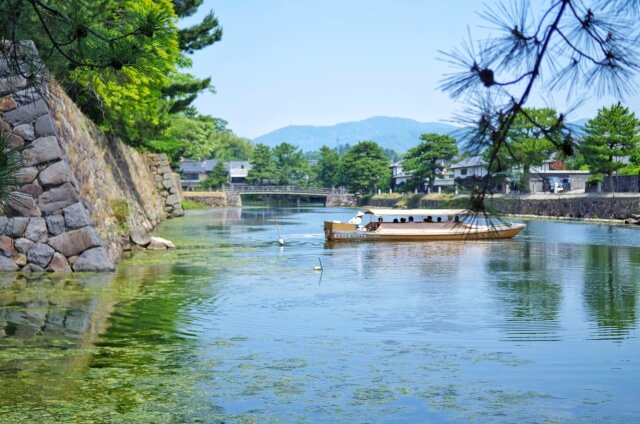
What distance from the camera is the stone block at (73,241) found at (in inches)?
728

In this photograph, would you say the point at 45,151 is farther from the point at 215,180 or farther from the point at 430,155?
the point at 215,180

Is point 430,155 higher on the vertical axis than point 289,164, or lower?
lower

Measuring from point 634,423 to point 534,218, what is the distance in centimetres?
5606

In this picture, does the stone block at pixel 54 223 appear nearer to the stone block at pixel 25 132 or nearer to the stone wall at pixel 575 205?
the stone block at pixel 25 132

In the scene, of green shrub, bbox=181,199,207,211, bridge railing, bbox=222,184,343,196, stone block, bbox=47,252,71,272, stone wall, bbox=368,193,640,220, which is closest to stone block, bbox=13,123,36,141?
stone block, bbox=47,252,71,272

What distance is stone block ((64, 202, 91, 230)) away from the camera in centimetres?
1834

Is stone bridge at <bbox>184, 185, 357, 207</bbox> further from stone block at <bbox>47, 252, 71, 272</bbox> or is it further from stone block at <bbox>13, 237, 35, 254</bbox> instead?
stone block at <bbox>13, 237, 35, 254</bbox>

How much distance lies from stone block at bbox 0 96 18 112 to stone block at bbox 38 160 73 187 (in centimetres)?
163

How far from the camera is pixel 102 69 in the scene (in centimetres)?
717

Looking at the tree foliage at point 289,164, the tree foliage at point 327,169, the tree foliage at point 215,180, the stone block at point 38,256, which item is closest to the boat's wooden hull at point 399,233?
the stone block at point 38,256

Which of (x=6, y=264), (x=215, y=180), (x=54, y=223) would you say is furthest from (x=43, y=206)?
(x=215, y=180)

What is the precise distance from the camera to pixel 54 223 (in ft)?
60.0

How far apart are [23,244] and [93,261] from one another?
5.43 ft

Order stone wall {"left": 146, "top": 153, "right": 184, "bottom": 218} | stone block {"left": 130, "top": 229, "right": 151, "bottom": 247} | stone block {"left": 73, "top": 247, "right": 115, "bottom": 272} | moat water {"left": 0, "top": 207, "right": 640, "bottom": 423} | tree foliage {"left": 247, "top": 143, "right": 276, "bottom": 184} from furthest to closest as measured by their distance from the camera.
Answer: tree foliage {"left": 247, "top": 143, "right": 276, "bottom": 184} → stone wall {"left": 146, "top": 153, "right": 184, "bottom": 218} → stone block {"left": 130, "top": 229, "right": 151, "bottom": 247} → stone block {"left": 73, "top": 247, "right": 115, "bottom": 272} → moat water {"left": 0, "top": 207, "right": 640, "bottom": 423}
